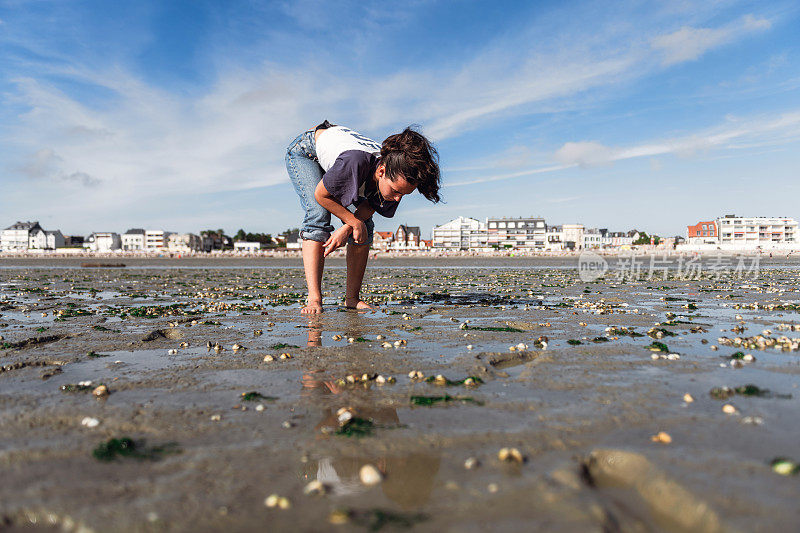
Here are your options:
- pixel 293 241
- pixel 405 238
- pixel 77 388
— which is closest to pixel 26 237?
pixel 293 241

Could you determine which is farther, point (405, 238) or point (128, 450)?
point (405, 238)

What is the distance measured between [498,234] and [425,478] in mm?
180430

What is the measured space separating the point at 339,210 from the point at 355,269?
1409 mm

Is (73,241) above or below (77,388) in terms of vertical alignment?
above

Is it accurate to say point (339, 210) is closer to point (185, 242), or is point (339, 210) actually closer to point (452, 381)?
point (452, 381)

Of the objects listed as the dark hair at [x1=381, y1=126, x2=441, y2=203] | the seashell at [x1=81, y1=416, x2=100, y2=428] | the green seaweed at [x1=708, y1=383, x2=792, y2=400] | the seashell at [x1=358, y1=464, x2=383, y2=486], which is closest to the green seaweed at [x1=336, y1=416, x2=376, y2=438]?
the seashell at [x1=358, y1=464, x2=383, y2=486]

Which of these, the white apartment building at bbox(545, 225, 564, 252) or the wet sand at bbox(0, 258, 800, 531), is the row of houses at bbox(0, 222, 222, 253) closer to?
the white apartment building at bbox(545, 225, 564, 252)

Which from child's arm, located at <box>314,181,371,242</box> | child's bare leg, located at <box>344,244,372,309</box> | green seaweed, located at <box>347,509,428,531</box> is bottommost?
green seaweed, located at <box>347,509,428,531</box>

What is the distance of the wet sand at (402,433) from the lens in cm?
154

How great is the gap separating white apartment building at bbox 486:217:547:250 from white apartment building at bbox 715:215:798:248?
55929 millimetres

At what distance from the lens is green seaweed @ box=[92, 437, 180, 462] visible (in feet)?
6.49

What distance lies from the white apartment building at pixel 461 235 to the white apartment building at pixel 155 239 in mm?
102186

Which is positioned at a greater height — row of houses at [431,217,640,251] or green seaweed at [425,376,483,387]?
row of houses at [431,217,640,251]

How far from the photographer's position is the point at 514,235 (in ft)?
579
